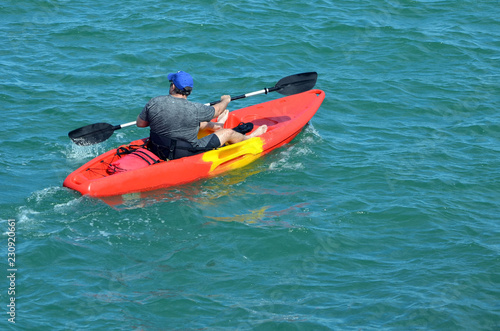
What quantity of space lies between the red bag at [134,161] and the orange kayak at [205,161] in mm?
136

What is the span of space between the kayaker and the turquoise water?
1.76ft

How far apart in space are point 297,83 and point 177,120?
105 inches

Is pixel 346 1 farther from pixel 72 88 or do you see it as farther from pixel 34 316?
pixel 34 316

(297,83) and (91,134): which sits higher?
(297,83)

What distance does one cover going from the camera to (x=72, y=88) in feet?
36.7

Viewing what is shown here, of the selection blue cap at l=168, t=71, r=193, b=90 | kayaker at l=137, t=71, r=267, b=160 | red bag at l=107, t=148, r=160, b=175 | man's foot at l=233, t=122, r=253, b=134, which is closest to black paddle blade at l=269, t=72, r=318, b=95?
man's foot at l=233, t=122, r=253, b=134

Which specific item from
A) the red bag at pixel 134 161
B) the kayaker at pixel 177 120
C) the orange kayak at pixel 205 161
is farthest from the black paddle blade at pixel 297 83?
the red bag at pixel 134 161

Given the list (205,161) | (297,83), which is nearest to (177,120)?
(205,161)

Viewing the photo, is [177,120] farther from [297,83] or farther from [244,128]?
[297,83]

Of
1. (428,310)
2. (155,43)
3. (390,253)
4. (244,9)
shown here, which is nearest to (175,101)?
(390,253)

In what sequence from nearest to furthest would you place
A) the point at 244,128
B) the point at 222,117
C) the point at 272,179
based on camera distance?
1. the point at 272,179
2. the point at 244,128
3. the point at 222,117

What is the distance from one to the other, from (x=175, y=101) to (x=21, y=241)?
2.58m

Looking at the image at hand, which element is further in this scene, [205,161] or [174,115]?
[205,161]

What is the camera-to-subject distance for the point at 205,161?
27.5 feet
